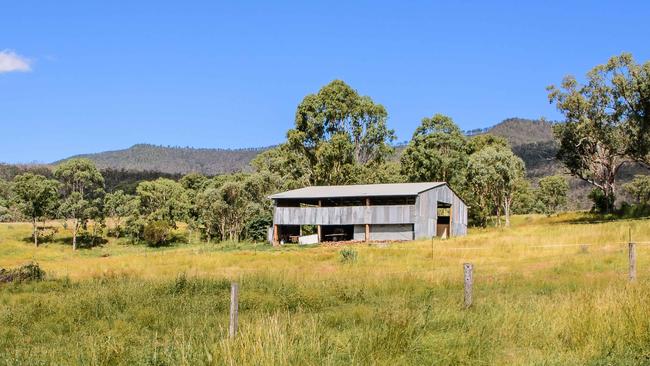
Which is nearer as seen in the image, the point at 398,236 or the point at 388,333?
the point at 388,333

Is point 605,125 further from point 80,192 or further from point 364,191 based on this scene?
point 80,192

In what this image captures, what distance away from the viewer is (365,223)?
52.2 metres

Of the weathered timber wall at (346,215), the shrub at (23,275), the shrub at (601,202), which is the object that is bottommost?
the shrub at (23,275)

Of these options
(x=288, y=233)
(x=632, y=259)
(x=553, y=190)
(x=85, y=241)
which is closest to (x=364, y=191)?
(x=288, y=233)

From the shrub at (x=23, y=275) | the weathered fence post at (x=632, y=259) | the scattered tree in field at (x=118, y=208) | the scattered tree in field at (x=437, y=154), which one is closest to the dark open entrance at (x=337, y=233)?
the scattered tree in field at (x=437, y=154)

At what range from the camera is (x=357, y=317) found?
40.1 ft

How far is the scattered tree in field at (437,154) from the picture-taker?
68938 mm

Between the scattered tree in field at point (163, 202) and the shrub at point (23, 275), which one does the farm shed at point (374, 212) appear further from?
the shrub at point (23, 275)

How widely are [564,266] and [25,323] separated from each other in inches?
762

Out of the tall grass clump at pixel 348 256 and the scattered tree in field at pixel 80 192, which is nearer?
the tall grass clump at pixel 348 256

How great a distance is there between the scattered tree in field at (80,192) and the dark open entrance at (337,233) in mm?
27803

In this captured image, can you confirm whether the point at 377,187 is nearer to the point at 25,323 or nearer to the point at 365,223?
the point at 365,223

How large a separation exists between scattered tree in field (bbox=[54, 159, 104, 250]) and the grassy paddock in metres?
40.1

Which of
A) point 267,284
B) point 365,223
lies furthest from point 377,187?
point 267,284
